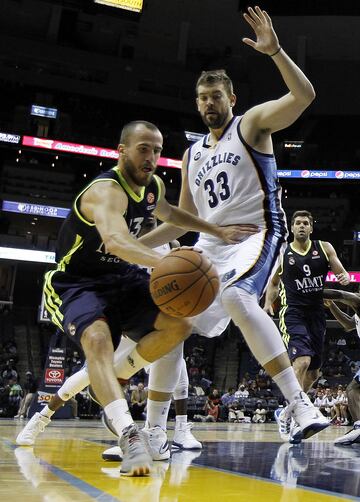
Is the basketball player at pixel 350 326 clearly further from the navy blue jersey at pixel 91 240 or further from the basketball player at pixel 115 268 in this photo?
the navy blue jersey at pixel 91 240

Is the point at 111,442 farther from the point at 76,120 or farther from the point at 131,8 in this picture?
the point at 76,120

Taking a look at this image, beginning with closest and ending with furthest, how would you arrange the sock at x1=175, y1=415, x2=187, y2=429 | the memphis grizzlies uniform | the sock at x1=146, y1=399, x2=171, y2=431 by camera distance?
1. the sock at x1=146, y1=399, x2=171, y2=431
2. the memphis grizzlies uniform
3. the sock at x1=175, y1=415, x2=187, y2=429

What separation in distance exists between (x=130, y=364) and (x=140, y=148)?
1.33m

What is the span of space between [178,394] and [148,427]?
117cm

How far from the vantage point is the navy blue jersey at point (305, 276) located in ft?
20.7

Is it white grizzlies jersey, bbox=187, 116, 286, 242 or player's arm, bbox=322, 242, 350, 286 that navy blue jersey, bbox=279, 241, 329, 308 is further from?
white grizzlies jersey, bbox=187, 116, 286, 242

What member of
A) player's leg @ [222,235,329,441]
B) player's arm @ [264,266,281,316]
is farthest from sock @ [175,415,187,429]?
player's arm @ [264,266,281,316]

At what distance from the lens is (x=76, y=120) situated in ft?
103

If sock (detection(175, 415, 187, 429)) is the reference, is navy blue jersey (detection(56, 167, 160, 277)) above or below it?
above

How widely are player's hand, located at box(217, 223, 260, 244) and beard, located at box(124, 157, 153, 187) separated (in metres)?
0.65

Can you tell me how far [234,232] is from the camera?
155 inches

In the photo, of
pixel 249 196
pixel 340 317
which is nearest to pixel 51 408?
pixel 249 196

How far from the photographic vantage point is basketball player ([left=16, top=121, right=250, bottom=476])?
3104mm

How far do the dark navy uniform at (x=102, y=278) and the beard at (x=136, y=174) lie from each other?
2.1 inches
